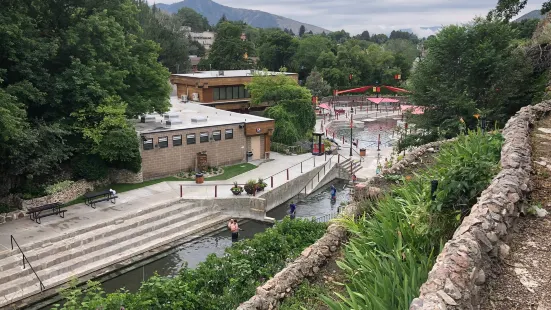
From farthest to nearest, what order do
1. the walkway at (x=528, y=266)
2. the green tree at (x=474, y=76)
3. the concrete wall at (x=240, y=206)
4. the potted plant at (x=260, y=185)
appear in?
1. the potted plant at (x=260, y=185)
2. the concrete wall at (x=240, y=206)
3. the green tree at (x=474, y=76)
4. the walkway at (x=528, y=266)

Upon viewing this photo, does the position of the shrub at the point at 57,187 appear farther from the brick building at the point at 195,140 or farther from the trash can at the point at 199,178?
the trash can at the point at 199,178

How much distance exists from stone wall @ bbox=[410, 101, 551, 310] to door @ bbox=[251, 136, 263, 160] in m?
23.6

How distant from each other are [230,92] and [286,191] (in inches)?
813

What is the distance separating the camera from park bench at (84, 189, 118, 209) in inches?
858

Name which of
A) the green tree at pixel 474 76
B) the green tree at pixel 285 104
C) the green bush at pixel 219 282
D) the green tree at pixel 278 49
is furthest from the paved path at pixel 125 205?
the green tree at pixel 278 49

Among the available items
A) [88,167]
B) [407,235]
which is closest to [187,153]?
[88,167]

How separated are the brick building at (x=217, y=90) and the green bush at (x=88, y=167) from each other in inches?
771

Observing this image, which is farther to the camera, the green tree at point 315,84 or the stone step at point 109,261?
the green tree at point 315,84

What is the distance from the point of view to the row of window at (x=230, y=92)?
144 feet

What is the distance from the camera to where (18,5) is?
21.4 meters

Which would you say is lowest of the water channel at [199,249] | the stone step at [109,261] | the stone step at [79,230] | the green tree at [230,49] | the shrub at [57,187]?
the water channel at [199,249]

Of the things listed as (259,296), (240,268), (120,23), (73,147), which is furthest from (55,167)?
(259,296)

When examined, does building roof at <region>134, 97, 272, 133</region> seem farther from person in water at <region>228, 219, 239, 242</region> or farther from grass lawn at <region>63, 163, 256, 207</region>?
person in water at <region>228, 219, 239, 242</region>

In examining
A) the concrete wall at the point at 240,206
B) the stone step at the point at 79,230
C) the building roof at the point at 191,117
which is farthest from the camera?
the building roof at the point at 191,117
